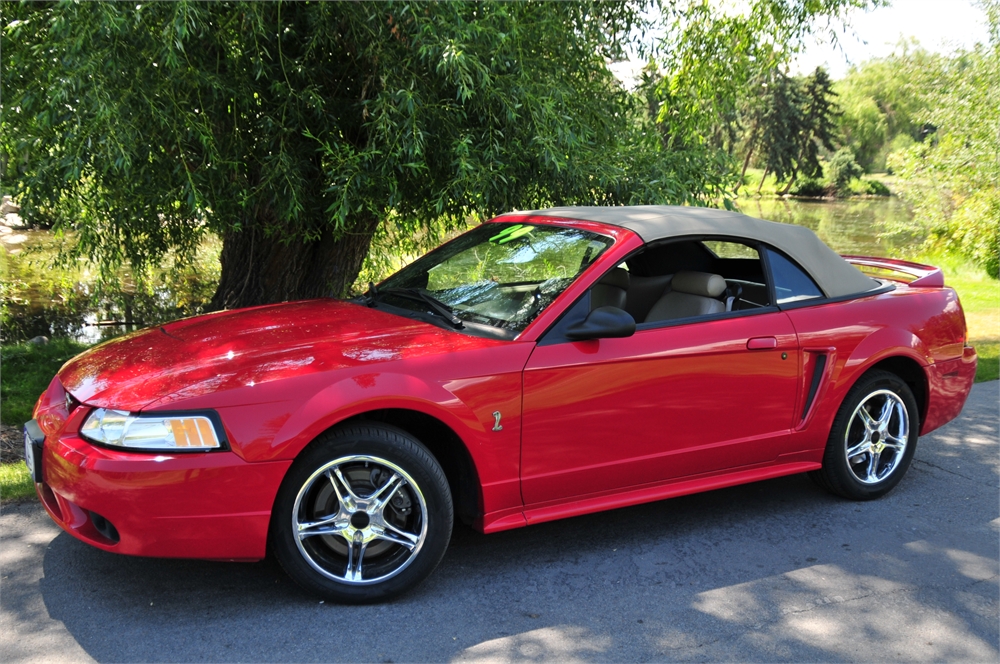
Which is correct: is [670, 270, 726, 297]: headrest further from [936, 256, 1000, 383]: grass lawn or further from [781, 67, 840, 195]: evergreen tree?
[781, 67, 840, 195]: evergreen tree

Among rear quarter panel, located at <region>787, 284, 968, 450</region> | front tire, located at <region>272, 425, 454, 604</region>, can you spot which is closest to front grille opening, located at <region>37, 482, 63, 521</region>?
front tire, located at <region>272, 425, 454, 604</region>

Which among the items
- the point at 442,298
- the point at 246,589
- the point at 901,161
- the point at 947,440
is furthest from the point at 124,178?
the point at 901,161

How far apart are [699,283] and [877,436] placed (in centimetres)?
139

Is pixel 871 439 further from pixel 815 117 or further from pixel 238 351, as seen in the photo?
pixel 815 117

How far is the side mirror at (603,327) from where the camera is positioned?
3912 millimetres

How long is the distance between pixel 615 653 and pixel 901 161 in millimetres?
21384

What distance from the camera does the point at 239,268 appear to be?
8297 mm

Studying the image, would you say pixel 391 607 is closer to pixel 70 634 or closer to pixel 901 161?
pixel 70 634

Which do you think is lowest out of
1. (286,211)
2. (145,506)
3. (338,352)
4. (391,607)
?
(391,607)

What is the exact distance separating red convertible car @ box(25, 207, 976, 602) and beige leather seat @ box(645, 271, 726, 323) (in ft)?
0.05

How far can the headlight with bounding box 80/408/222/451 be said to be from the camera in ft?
10.7

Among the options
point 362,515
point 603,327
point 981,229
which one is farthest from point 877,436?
point 981,229

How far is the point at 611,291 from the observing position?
480 cm

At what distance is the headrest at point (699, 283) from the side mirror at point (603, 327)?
35.2 inches
